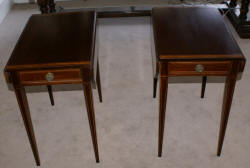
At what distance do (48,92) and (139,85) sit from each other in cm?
83

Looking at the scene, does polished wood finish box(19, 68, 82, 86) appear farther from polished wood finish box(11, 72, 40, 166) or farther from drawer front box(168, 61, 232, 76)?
drawer front box(168, 61, 232, 76)

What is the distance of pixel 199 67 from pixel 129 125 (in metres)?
0.94

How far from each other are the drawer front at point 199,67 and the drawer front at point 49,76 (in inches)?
21.2

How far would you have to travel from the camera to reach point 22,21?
4477 millimetres

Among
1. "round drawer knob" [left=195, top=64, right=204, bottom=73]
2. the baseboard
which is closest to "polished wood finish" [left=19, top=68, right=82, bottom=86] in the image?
"round drawer knob" [left=195, top=64, right=204, bottom=73]

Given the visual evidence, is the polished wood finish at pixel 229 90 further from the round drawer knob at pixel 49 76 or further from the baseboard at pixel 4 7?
the baseboard at pixel 4 7

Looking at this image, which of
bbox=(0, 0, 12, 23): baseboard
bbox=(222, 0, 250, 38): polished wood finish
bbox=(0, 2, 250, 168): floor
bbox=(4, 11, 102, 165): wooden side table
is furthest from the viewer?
bbox=(0, 0, 12, 23): baseboard

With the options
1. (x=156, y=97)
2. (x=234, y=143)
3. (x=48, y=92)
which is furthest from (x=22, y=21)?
(x=234, y=143)

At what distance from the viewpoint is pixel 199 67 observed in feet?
6.14

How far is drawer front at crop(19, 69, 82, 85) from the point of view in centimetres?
184

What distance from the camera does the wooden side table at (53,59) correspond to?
1822 mm

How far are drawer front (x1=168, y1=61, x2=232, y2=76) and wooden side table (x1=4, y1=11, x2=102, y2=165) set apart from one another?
1.53ft

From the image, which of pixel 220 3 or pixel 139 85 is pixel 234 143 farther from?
pixel 220 3

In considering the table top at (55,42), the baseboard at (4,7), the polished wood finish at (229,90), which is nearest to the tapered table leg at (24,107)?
the table top at (55,42)
